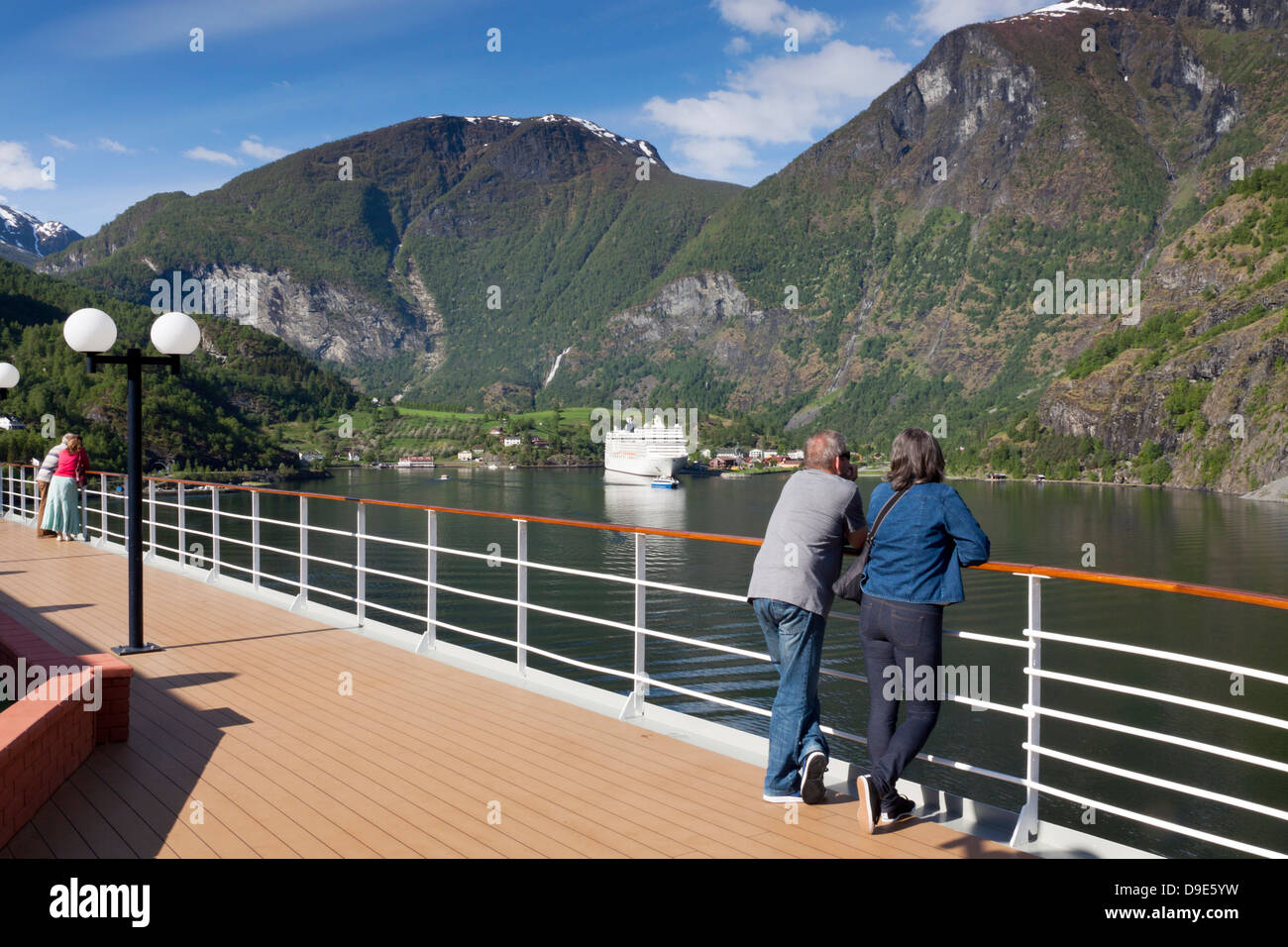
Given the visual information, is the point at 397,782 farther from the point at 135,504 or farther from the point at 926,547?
the point at 135,504

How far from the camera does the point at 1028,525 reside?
167ft

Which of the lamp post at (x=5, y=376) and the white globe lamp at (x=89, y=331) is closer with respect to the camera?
the white globe lamp at (x=89, y=331)

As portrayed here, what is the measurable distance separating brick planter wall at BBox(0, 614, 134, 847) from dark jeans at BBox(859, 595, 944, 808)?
3065 mm

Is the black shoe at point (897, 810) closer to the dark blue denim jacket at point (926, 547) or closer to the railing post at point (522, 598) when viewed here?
the dark blue denim jacket at point (926, 547)

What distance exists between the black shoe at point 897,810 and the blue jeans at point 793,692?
1.04ft

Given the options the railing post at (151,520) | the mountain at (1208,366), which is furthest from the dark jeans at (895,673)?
the mountain at (1208,366)

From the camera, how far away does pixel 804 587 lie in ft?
12.2

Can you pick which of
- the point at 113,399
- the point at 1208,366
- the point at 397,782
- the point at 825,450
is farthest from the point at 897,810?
the point at 1208,366

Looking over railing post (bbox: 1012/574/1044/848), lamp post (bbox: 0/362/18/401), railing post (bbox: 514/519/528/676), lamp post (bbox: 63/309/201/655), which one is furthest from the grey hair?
lamp post (bbox: 0/362/18/401)

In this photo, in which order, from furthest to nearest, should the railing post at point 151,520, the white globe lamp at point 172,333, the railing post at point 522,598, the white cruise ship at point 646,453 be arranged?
the white cruise ship at point 646,453, the railing post at point 151,520, the white globe lamp at point 172,333, the railing post at point 522,598

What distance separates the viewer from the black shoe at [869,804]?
353 centimetres

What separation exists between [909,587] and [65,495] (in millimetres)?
12908

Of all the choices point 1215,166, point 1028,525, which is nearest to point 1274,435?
point 1028,525

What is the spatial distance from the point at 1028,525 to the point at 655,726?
5023cm
